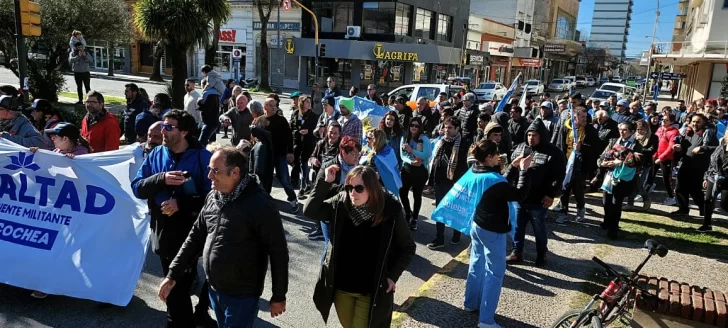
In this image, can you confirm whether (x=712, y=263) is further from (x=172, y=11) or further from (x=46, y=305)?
(x=172, y=11)

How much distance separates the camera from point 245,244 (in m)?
2.97

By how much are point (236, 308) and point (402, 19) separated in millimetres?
34570

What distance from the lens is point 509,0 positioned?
55.4m

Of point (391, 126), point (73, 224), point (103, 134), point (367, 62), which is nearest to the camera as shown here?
point (73, 224)

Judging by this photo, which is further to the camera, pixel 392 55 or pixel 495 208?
pixel 392 55

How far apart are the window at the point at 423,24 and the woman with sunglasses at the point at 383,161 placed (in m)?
32.8

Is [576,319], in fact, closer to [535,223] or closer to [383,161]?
[535,223]

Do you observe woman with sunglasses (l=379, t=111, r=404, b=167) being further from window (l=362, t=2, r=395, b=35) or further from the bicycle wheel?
window (l=362, t=2, r=395, b=35)

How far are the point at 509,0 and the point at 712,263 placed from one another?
54497 mm

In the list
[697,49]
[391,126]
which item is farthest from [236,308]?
[697,49]

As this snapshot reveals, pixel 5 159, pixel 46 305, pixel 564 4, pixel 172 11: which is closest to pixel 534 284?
pixel 46 305

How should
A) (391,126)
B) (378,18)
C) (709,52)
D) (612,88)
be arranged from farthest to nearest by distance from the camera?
(612,88) < (378,18) < (709,52) < (391,126)

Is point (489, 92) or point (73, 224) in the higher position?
point (489, 92)

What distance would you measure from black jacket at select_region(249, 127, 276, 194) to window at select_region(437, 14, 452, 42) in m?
35.0
